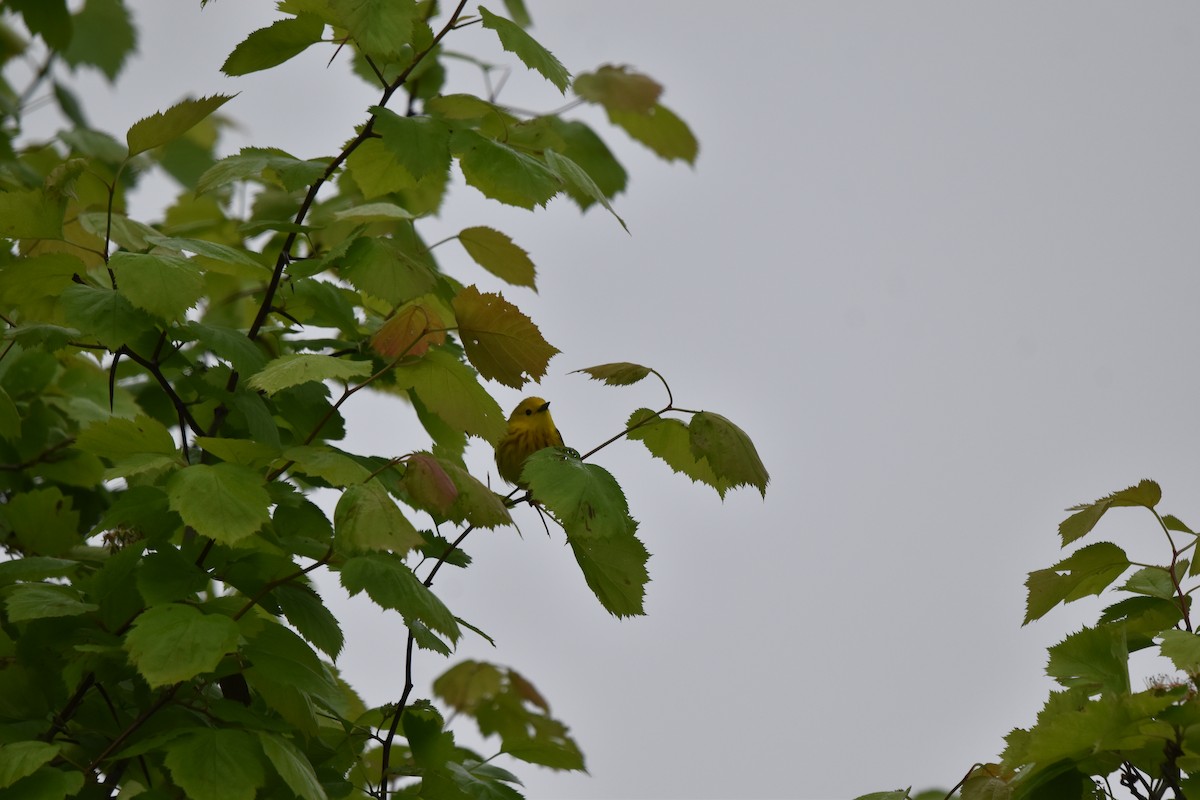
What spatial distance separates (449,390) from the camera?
1926 millimetres

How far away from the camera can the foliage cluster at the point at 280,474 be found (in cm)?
167

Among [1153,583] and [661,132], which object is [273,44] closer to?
[661,132]

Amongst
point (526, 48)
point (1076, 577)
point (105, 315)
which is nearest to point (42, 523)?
point (105, 315)

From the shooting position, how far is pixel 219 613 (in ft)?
5.53

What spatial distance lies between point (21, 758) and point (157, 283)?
67 centimetres

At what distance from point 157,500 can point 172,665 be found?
1.08ft

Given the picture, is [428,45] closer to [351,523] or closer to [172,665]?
[351,523]

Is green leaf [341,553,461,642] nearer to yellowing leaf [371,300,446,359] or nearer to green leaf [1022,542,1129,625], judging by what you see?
yellowing leaf [371,300,446,359]

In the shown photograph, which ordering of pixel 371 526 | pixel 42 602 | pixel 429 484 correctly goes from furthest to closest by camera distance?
pixel 42 602 → pixel 429 484 → pixel 371 526

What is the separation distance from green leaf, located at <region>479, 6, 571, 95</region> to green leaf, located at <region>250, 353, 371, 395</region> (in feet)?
1.87

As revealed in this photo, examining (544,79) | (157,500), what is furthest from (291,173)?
(157,500)

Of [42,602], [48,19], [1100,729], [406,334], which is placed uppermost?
[48,19]

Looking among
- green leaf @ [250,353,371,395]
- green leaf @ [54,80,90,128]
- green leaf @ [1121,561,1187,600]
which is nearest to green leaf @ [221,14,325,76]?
green leaf @ [250,353,371,395]

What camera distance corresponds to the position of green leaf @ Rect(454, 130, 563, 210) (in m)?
1.94
